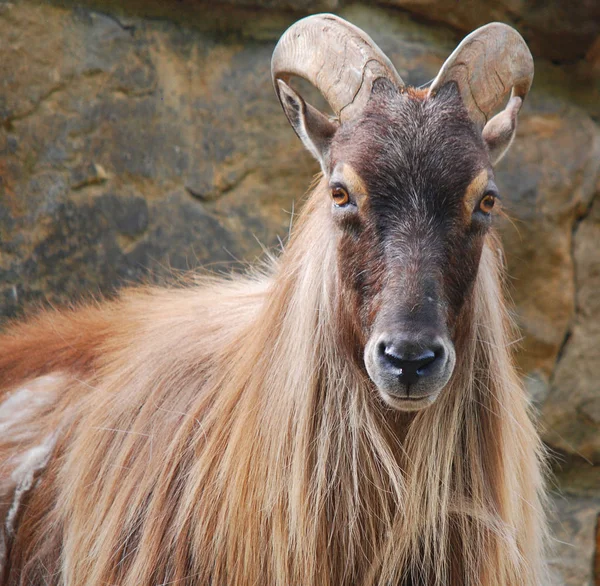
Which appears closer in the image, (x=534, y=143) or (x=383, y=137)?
(x=383, y=137)

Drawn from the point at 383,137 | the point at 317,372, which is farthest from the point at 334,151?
the point at 317,372

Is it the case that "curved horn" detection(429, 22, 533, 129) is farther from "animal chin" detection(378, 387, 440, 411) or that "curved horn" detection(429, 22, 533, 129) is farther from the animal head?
"animal chin" detection(378, 387, 440, 411)

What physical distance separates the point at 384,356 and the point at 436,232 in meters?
0.44

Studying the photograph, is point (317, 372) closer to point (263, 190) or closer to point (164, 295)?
point (164, 295)

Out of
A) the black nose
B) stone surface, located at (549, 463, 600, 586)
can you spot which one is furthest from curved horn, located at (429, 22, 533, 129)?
stone surface, located at (549, 463, 600, 586)

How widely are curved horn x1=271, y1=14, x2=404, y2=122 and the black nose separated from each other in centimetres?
84

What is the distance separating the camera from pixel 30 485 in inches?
140

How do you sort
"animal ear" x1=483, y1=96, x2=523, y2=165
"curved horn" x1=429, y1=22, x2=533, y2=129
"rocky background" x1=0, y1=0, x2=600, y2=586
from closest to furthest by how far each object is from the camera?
"curved horn" x1=429, y1=22, x2=533, y2=129 < "animal ear" x1=483, y1=96, x2=523, y2=165 < "rocky background" x1=0, y1=0, x2=600, y2=586

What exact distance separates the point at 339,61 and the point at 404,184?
537 millimetres

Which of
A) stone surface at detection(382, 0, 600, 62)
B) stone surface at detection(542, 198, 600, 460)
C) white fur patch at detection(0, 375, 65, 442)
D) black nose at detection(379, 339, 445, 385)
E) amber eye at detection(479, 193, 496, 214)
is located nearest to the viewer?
black nose at detection(379, 339, 445, 385)

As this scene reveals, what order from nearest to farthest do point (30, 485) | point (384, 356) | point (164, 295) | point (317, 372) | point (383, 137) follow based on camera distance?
point (384, 356) → point (383, 137) → point (317, 372) → point (30, 485) → point (164, 295)

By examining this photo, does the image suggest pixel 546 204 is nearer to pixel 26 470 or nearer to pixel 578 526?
pixel 578 526

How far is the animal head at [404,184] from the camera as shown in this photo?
266 cm

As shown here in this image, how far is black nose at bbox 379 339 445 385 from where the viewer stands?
2.59m
